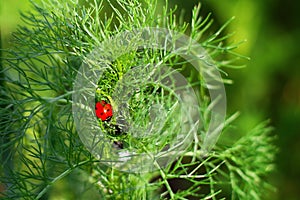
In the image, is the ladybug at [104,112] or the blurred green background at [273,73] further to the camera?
the blurred green background at [273,73]

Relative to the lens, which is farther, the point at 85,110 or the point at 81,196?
the point at 81,196

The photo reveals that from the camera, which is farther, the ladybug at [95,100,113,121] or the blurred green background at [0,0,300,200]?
the blurred green background at [0,0,300,200]

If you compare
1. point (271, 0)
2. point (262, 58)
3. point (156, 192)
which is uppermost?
point (271, 0)

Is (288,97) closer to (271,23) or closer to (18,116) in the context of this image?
(271,23)

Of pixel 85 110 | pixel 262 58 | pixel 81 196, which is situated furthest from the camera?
pixel 262 58

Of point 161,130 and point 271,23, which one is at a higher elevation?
point 271,23

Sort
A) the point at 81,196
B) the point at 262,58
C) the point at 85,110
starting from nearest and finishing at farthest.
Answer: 1. the point at 85,110
2. the point at 81,196
3. the point at 262,58

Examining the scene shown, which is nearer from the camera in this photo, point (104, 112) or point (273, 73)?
point (104, 112)

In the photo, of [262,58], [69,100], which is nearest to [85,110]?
[69,100]
